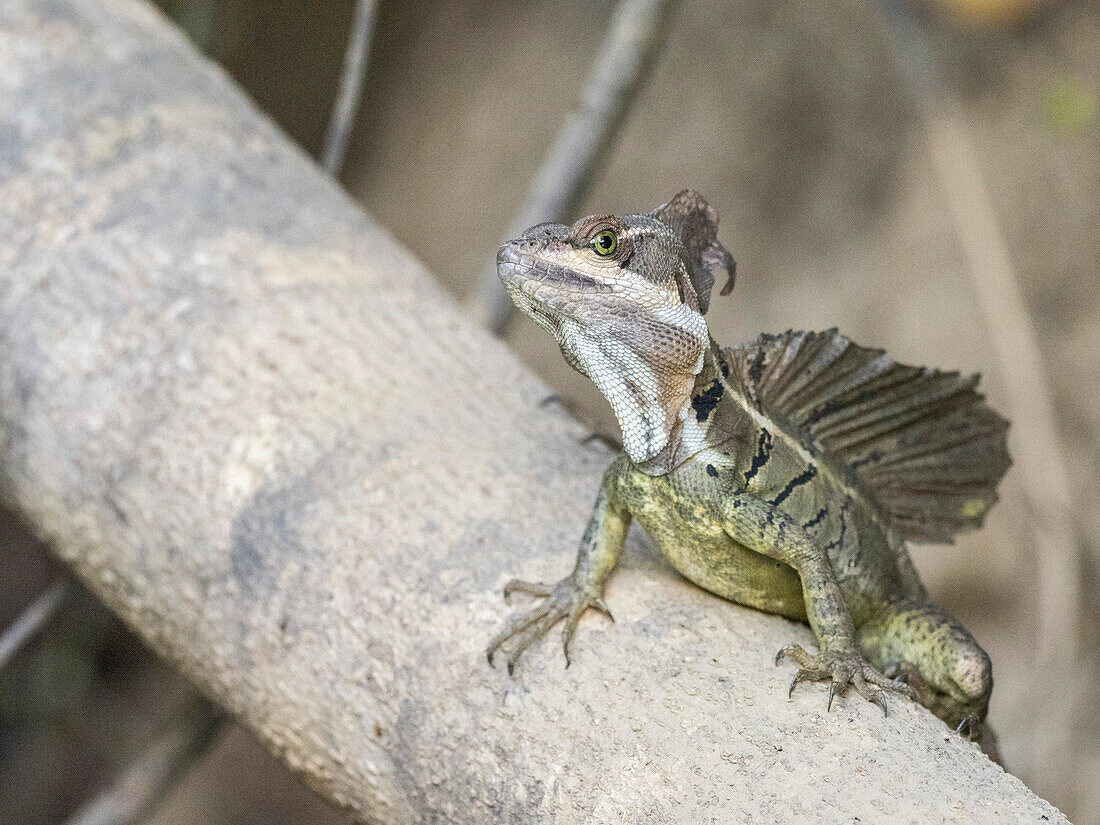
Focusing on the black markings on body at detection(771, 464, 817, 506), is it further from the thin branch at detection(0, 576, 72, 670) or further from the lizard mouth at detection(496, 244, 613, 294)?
the thin branch at detection(0, 576, 72, 670)

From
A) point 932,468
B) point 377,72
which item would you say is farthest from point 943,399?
point 377,72

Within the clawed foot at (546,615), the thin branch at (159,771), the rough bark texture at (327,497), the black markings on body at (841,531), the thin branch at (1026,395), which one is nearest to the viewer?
the rough bark texture at (327,497)

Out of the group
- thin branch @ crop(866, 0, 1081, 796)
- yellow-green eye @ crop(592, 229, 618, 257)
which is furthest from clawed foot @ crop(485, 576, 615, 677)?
thin branch @ crop(866, 0, 1081, 796)

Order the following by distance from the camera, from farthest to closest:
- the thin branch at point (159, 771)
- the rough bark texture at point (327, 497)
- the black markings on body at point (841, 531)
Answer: the thin branch at point (159, 771), the black markings on body at point (841, 531), the rough bark texture at point (327, 497)

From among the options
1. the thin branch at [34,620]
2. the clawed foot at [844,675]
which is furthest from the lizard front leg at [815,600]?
the thin branch at [34,620]

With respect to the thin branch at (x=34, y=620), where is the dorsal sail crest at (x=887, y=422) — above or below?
above

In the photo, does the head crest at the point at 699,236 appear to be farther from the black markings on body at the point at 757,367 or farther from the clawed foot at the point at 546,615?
the clawed foot at the point at 546,615

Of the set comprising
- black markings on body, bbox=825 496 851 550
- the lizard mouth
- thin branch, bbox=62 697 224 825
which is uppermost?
the lizard mouth
